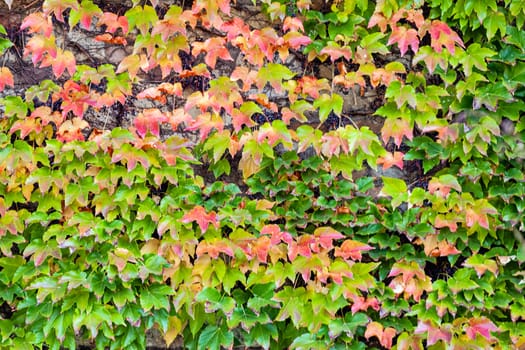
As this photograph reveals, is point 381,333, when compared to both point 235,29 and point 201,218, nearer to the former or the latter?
point 201,218

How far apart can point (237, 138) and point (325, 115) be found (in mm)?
Answer: 404

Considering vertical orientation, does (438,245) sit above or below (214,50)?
below

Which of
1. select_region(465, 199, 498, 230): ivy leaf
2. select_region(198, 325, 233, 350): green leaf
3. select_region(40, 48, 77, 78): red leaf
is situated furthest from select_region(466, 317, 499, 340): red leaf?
select_region(40, 48, 77, 78): red leaf

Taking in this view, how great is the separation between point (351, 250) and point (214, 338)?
71cm

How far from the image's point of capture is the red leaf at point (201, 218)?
2295mm

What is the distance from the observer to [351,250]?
2.39 m

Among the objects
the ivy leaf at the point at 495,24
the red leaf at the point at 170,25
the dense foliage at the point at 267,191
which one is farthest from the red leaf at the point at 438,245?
the red leaf at the point at 170,25

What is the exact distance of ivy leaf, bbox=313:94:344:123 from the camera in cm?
238

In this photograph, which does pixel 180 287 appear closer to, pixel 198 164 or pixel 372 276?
pixel 198 164

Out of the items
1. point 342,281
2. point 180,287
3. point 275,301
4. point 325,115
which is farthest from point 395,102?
point 180,287

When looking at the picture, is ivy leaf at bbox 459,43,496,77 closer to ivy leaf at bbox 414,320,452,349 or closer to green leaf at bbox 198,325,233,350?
ivy leaf at bbox 414,320,452,349

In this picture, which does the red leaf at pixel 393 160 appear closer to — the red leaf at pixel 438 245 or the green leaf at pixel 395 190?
the green leaf at pixel 395 190

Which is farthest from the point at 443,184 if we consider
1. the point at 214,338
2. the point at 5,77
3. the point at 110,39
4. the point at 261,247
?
the point at 5,77

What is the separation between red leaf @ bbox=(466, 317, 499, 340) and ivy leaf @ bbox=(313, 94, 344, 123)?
1.10 metres
